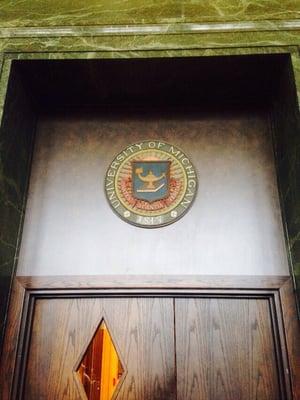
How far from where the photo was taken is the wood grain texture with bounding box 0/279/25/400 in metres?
2.53

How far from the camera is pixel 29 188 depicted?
3.13 metres

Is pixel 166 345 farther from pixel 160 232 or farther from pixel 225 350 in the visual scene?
pixel 160 232

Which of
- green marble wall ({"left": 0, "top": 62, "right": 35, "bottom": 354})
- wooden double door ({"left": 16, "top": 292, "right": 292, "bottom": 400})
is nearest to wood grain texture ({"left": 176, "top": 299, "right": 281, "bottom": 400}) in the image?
wooden double door ({"left": 16, "top": 292, "right": 292, "bottom": 400})

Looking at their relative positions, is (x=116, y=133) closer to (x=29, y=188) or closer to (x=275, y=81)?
(x=29, y=188)

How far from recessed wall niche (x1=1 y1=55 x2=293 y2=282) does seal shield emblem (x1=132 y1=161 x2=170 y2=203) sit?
231mm

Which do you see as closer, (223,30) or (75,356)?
(75,356)

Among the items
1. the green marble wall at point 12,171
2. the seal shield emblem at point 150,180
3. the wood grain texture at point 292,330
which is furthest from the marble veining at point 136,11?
the wood grain texture at point 292,330

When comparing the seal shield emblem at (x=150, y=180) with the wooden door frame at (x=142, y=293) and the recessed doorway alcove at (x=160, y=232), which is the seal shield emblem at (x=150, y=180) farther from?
the wooden door frame at (x=142, y=293)

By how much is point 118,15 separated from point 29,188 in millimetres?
1478

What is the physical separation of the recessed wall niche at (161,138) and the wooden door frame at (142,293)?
0.07 metres

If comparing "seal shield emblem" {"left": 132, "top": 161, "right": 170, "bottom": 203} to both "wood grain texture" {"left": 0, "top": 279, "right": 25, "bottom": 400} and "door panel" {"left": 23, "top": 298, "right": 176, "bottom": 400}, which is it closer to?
"door panel" {"left": 23, "top": 298, "right": 176, "bottom": 400}

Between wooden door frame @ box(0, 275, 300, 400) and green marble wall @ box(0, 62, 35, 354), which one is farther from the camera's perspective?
green marble wall @ box(0, 62, 35, 354)

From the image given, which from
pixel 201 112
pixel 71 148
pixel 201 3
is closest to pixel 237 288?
pixel 201 112

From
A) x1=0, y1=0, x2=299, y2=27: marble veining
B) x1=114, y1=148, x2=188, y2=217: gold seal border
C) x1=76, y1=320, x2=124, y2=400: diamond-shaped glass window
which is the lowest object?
x1=76, y1=320, x2=124, y2=400: diamond-shaped glass window
